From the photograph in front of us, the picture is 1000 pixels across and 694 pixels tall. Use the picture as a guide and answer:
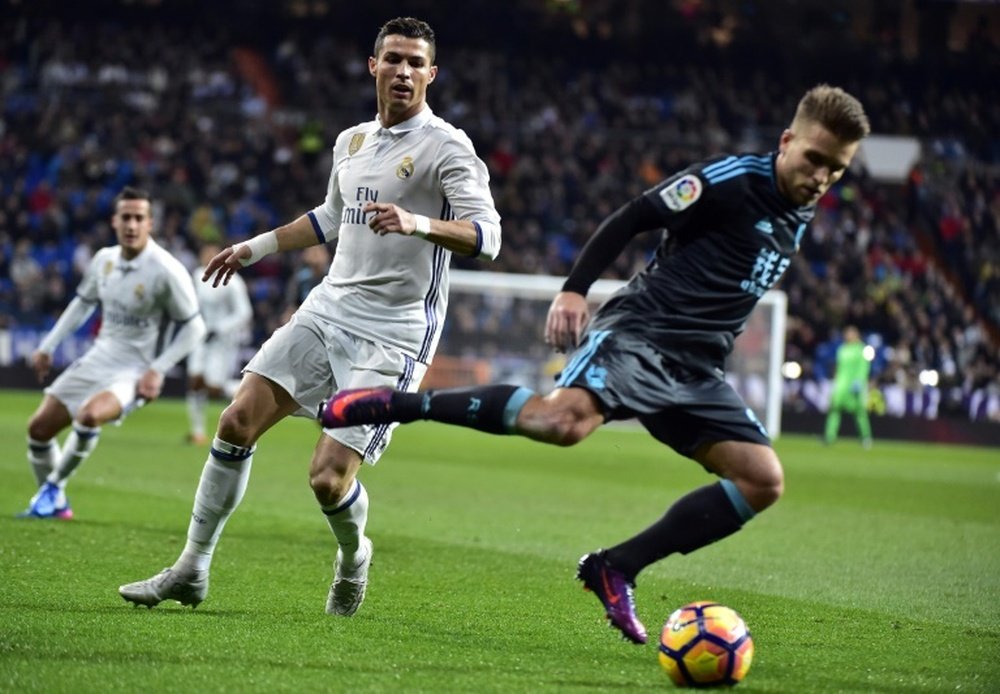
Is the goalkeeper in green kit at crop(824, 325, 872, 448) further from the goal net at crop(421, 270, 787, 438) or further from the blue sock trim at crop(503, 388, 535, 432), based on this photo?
the blue sock trim at crop(503, 388, 535, 432)

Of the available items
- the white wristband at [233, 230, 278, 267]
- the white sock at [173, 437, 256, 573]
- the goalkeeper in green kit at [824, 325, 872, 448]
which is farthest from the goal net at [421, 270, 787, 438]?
the white sock at [173, 437, 256, 573]

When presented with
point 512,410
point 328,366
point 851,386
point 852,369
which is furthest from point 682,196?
point 851,386

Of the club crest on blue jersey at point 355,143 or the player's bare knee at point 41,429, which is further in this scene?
the player's bare knee at point 41,429

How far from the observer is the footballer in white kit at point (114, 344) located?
388 inches

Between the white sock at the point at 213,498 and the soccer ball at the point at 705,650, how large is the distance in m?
2.05

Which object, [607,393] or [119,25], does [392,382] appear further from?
[119,25]

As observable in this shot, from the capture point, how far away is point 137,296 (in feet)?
33.1

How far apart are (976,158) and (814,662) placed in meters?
30.3

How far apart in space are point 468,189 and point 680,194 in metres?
1.14

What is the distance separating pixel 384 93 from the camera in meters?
6.30

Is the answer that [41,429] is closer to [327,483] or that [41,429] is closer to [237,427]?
[237,427]

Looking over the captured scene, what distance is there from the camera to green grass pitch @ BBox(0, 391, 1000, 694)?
5.07 metres

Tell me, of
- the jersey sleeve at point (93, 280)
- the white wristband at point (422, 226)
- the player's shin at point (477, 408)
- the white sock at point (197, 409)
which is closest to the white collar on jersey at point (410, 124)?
the white wristband at point (422, 226)

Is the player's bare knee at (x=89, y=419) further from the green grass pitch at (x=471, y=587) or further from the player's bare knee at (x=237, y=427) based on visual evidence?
the player's bare knee at (x=237, y=427)
